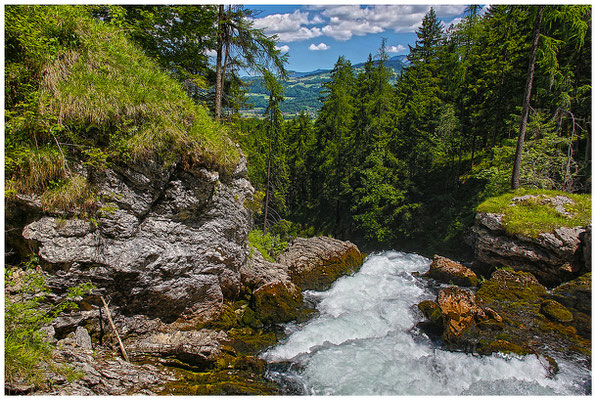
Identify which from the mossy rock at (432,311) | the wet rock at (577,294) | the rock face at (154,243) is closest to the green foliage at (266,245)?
the rock face at (154,243)

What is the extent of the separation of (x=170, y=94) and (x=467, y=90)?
935 inches

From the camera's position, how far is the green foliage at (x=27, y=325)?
4.80m

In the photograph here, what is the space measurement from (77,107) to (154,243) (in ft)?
13.1

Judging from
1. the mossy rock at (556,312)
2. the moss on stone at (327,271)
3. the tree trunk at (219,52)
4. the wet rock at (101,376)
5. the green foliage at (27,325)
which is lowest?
the moss on stone at (327,271)

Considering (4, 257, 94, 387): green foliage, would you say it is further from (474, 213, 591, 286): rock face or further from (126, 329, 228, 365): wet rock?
(474, 213, 591, 286): rock face

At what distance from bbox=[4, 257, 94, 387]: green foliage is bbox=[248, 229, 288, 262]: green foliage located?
9.09 metres

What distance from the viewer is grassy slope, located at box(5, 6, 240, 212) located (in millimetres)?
6883

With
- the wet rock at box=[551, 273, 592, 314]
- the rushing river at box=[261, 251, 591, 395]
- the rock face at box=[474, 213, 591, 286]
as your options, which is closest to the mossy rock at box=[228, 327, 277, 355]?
the rushing river at box=[261, 251, 591, 395]

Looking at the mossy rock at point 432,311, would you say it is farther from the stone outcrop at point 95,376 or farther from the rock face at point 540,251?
the stone outcrop at point 95,376

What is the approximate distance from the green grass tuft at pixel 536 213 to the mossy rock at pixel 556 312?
3.80 meters

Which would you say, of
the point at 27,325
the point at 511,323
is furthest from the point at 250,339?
the point at 511,323

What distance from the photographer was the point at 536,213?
49.6ft

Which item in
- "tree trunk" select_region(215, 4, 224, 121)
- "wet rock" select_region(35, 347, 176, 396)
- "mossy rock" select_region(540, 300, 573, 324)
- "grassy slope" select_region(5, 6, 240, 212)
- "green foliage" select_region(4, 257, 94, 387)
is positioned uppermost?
"tree trunk" select_region(215, 4, 224, 121)

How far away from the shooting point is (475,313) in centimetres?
1087
